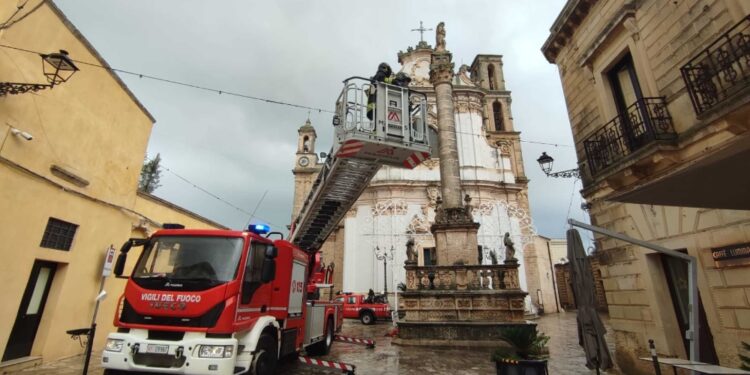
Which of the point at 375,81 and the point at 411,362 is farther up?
the point at 375,81

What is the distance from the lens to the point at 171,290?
5.16 meters

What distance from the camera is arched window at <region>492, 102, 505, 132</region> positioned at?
31.7 meters

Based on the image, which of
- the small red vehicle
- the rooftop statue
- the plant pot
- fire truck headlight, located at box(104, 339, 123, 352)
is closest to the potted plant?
the plant pot

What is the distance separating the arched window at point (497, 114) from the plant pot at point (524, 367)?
28577mm

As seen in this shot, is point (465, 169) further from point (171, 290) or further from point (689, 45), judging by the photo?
point (171, 290)

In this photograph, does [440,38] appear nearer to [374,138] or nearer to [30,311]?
[374,138]

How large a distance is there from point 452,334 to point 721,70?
9310 millimetres

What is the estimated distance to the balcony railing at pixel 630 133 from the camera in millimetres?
6117

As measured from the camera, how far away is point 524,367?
5570 millimetres

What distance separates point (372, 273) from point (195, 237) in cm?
1953

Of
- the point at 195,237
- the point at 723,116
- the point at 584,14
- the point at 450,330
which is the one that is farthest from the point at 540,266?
the point at 195,237

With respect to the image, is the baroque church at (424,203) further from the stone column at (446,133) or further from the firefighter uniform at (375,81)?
the firefighter uniform at (375,81)

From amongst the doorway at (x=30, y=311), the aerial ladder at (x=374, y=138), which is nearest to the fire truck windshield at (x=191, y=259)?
the aerial ladder at (x=374, y=138)

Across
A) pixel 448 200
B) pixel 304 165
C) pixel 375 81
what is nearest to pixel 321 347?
pixel 448 200
